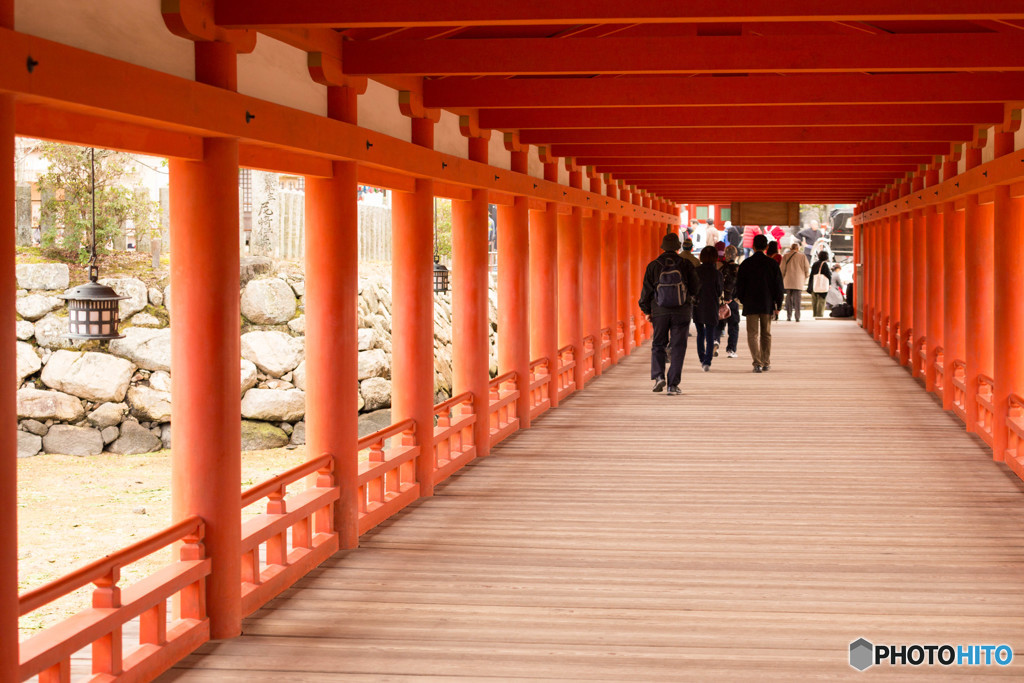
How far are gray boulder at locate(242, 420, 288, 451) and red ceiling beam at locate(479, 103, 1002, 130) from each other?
947 cm

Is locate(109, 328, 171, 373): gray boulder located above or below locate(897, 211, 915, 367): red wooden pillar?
below

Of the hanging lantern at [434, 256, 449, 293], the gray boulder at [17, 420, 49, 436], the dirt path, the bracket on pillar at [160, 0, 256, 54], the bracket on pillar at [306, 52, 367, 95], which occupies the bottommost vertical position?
the dirt path

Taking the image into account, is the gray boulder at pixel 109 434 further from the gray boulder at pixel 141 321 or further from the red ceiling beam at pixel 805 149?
the red ceiling beam at pixel 805 149

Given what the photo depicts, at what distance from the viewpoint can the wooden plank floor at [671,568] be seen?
4172 millimetres

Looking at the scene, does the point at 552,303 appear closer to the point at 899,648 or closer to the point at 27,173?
the point at 899,648

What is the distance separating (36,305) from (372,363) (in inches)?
179

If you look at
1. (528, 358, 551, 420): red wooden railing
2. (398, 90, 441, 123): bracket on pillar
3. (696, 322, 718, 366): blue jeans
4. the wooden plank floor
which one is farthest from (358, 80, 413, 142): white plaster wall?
(696, 322, 718, 366): blue jeans

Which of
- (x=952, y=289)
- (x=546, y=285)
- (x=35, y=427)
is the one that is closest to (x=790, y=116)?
(x=952, y=289)

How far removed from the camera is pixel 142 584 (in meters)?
3.94

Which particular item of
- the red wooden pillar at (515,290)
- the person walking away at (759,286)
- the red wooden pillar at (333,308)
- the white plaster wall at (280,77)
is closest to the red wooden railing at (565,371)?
A: the red wooden pillar at (515,290)

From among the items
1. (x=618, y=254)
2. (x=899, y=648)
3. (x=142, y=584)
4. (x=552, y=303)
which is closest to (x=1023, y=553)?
(x=899, y=648)

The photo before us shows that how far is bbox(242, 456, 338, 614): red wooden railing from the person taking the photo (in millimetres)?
4719

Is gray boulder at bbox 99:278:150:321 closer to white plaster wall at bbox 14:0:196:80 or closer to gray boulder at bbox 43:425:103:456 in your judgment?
gray boulder at bbox 43:425:103:456

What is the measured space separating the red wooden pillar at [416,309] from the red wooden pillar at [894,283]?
9.76 metres
